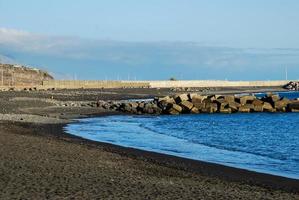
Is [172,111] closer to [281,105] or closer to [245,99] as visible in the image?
[245,99]

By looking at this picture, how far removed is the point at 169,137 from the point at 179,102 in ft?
72.0

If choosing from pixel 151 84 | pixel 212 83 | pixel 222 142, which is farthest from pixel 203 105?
pixel 212 83

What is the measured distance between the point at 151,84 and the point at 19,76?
30.2 metres

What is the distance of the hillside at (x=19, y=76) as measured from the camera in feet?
337

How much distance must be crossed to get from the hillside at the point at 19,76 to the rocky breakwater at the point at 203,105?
5684 centimetres

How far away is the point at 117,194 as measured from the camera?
10.0 metres

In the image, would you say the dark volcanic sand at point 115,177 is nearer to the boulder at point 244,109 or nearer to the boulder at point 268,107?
the boulder at point 244,109

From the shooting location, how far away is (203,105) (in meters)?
47.9

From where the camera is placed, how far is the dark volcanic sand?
10164mm

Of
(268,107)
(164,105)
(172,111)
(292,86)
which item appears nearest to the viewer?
(172,111)

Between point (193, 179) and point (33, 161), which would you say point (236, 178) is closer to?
point (193, 179)

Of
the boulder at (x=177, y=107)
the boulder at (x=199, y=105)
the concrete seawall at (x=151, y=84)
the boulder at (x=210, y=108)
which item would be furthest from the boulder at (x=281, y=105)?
the concrete seawall at (x=151, y=84)

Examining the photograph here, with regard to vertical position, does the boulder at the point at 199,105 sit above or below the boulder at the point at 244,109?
above

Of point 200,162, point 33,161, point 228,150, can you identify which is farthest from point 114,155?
point 228,150
